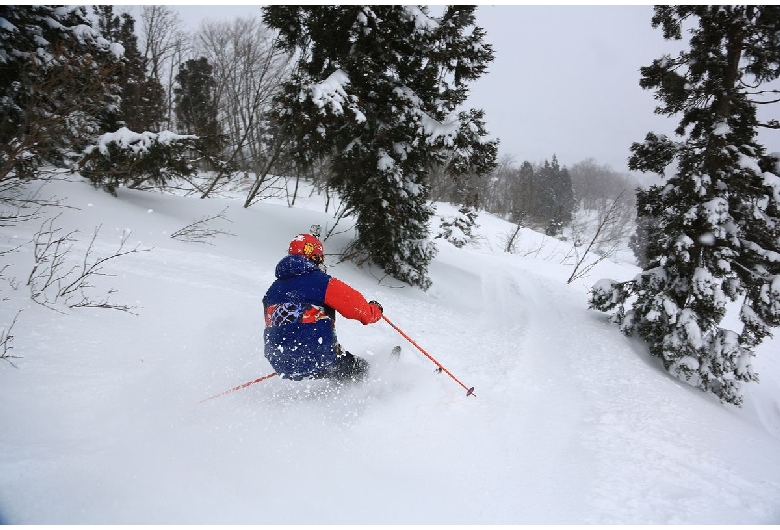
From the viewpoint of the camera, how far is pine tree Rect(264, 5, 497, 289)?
820 cm

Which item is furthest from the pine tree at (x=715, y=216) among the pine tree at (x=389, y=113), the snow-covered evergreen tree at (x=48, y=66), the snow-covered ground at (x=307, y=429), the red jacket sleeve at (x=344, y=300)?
the snow-covered evergreen tree at (x=48, y=66)

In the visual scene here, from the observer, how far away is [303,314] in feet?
11.6

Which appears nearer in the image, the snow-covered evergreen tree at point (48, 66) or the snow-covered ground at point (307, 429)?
the snow-covered ground at point (307, 429)

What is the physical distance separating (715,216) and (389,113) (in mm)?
6974

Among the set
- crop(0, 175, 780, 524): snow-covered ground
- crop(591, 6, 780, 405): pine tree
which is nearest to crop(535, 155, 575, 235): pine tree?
crop(591, 6, 780, 405): pine tree

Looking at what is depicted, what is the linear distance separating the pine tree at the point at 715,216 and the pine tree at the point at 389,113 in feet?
13.5

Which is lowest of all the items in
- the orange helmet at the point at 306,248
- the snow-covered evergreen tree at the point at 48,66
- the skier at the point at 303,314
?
the skier at the point at 303,314

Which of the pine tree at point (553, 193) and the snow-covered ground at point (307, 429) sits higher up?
the pine tree at point (553, 193)

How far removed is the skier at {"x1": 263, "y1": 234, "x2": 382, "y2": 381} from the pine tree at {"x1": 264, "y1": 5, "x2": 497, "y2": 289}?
16.8 feet

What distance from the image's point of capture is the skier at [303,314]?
11.5 feet

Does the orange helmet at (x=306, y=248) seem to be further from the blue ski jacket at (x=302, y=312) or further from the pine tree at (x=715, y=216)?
the pine tree at (x=715, y=216)

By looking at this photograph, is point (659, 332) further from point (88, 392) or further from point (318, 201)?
point (318, 201)

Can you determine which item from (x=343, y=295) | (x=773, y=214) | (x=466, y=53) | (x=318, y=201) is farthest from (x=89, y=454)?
(x=318, y=201)

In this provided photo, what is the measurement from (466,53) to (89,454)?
9.46 meters
